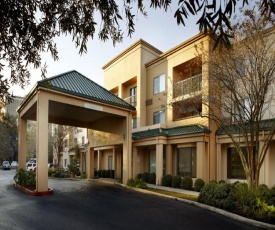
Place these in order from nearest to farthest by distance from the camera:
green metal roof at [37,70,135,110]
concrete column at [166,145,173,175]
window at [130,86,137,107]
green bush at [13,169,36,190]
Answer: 1. green bush at [13,169,36,190]
2. green metal roof at [37,70,135,110]
3. concrete column at [166,145,173,175]
4. window at [130,86,137,107]

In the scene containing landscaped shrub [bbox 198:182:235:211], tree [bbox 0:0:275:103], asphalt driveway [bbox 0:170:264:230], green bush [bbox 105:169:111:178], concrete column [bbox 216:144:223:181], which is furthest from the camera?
green bush [bbox 105:169:111:178]

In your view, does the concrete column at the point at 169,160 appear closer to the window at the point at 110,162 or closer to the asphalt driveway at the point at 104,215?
the asphalt driveway at the point at 104,215

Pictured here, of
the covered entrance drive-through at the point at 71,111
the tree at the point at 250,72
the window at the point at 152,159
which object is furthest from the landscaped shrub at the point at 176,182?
the tree at the point at 250,72

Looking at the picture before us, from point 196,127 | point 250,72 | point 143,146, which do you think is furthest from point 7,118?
point 143,146

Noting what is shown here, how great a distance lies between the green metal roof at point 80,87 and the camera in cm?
1730

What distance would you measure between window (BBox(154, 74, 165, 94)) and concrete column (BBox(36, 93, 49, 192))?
1165cm

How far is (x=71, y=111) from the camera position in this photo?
20.5 meters

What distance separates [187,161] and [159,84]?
7.75m

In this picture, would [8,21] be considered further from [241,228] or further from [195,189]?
[195,189]

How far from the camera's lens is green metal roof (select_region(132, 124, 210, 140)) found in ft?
63.5

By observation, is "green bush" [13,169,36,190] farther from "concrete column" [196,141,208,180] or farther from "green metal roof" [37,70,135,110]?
"concrete column" [196,141,208,180]

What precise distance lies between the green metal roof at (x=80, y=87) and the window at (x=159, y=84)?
5.36m

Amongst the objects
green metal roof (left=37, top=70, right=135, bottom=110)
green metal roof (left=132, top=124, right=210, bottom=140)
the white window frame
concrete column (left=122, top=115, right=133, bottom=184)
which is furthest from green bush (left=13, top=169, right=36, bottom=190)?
the white window frame

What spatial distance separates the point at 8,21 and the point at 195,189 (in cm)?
1630
